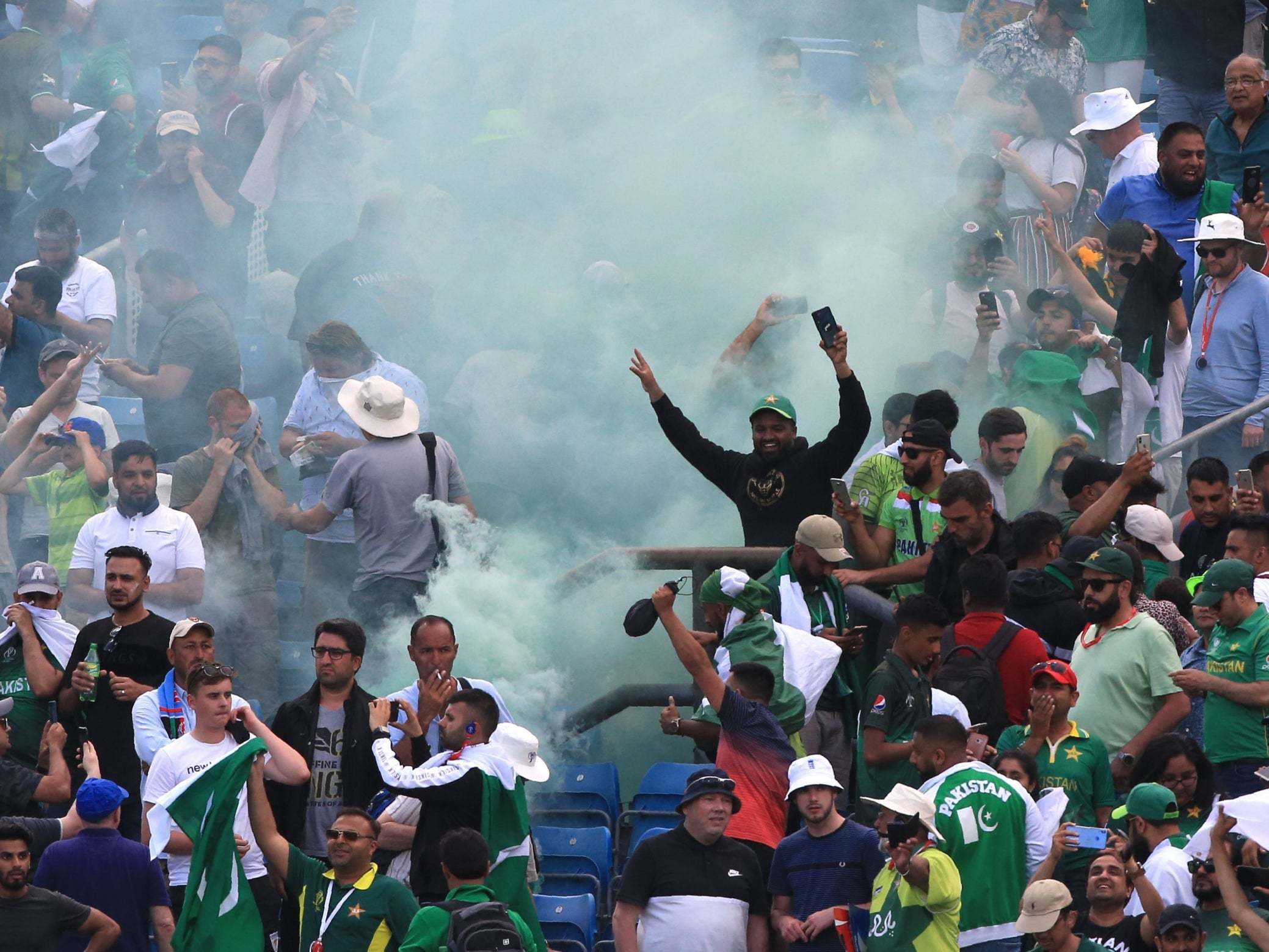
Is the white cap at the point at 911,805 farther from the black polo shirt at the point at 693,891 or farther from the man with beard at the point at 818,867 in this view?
the black polo shirt at the point at 693,891

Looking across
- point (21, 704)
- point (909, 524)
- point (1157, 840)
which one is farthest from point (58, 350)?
point (1157, 840)

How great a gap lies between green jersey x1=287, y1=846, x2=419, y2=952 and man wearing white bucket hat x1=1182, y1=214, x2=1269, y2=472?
467cm

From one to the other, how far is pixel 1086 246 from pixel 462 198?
14.9 feet

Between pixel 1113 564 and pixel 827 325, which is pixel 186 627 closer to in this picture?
pixel 827 325

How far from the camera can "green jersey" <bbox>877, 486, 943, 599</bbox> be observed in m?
8.47

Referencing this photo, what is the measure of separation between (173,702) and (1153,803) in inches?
140

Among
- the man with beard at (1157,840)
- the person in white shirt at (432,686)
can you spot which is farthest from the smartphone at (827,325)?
the man with beard at (1157,840)

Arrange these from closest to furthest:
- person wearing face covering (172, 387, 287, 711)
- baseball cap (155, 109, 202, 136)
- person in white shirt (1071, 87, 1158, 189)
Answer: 1. person wearing face covering (172, 387, 287, 711)
2. person in white shirt (1071, 87, 1158, 189)
3. baseball cap (155, 109, 202, 136)

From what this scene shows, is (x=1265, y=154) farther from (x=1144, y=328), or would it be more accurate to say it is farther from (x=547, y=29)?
(x=547, y=29)

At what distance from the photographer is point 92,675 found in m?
7.84

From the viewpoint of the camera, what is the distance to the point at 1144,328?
9789 millimetres

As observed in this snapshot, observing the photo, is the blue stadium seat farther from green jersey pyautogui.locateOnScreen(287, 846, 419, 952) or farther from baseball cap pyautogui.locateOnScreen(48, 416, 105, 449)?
baseball cap pyautogui.locateOnScreen(48, 416, 105, 449)

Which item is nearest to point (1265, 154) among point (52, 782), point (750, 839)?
point (750, 839)

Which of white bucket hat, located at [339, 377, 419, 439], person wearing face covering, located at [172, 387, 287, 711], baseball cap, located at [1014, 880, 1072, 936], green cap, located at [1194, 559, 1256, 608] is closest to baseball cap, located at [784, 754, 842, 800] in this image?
baseball cap, located at [1014, 880, 1072, 936]
